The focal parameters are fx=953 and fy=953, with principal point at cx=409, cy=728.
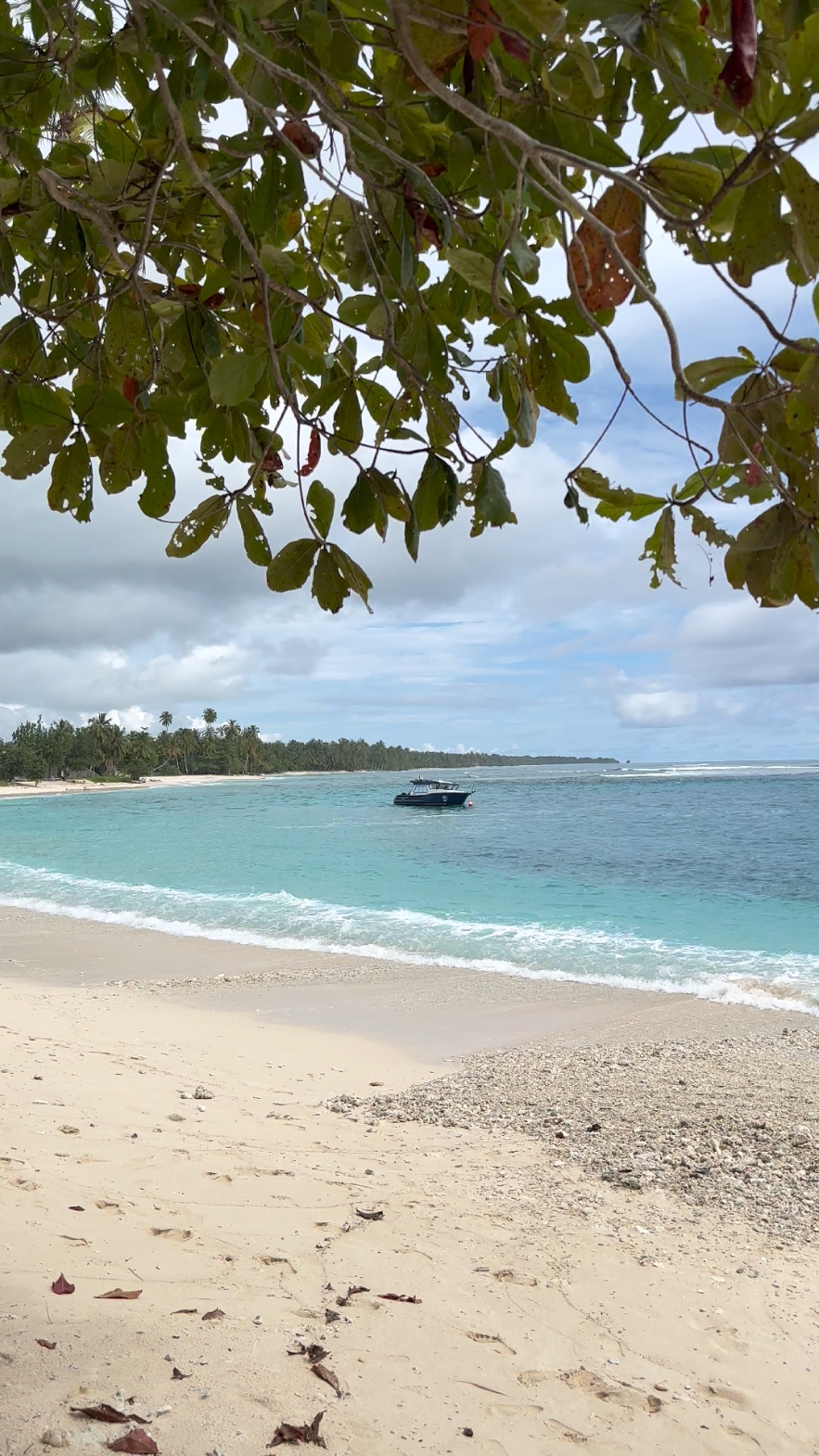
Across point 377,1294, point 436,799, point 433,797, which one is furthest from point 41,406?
point 436,799

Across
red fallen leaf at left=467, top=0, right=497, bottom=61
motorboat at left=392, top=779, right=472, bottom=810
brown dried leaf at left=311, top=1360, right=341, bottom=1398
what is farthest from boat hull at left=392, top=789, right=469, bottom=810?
red fallen leaf at left=467, top=0, right=497, bottom=61

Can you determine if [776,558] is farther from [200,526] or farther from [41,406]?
[41,406]

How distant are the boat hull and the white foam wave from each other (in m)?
29.0

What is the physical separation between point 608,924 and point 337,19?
14.1 m

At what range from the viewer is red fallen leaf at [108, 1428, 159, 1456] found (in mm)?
1872

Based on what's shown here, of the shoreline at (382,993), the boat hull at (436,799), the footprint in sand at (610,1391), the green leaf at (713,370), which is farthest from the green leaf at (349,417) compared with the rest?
the boat hull at (436,799)

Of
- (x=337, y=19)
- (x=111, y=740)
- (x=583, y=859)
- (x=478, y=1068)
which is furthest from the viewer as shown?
(x=111, y=740)

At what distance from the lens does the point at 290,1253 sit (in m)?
3.08

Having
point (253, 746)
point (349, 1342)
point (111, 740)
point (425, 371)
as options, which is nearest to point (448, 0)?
point (425, 371)

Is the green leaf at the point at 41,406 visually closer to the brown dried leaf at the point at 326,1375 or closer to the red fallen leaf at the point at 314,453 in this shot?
Result: the red fallen leaf at the point at 314,453

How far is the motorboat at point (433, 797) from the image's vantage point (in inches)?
1848

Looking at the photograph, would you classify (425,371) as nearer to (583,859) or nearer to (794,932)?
(794,932)

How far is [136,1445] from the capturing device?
189cm

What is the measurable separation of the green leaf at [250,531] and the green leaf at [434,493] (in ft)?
0.97
